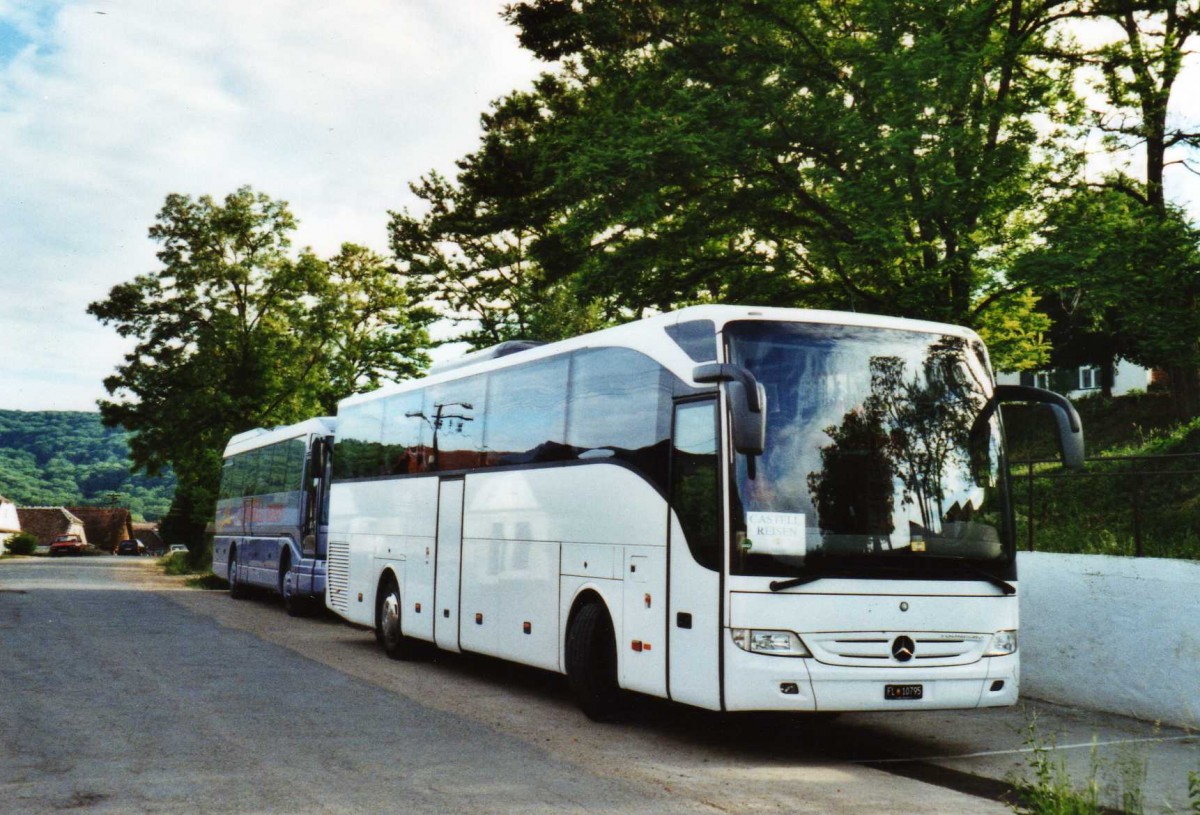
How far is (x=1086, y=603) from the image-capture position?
12.2 metres

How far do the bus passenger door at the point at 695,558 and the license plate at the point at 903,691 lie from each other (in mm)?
1204

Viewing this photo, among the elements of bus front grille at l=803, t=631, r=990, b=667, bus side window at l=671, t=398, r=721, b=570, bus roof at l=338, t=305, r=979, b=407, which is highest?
bus roof at l=338, t=305, r=979, b=407

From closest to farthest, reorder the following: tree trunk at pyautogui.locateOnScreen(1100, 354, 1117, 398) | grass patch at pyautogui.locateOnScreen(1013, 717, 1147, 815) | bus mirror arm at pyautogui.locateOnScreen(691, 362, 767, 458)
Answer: grass patch at pyautogui.locateOnScreen(1013, 717, 1147, 815), bus mirror arm at pyautogui.locateOnScreen(691, 362, 767, 458), tree trunk at pyautogui.locateOnScreen(1100, 354, 1117, 398)

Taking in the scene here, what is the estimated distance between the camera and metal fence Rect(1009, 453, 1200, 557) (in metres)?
12.8

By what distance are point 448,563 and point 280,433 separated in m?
12.8

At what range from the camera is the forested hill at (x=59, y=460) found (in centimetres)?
17038

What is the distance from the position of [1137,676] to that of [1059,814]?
18.9ft

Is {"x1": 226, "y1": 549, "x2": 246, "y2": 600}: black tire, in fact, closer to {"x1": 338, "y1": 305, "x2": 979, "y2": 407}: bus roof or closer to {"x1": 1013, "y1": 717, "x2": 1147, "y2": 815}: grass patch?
{"x1": 338, "y1": 305, "x2": 979, "y2": 407}: bus roof

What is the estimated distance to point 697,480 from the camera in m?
9.39

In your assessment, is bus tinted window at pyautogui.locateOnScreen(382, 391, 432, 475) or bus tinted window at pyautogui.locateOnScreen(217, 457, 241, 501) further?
bus tinted window at pyautogui.locateOnScreen(217, 457, 241, 501)

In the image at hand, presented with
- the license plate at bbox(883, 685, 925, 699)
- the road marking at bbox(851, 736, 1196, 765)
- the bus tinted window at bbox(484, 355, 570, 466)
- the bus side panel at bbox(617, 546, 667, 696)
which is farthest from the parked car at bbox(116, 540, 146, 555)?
the license plate at bbox(883, 685, 925, 699)

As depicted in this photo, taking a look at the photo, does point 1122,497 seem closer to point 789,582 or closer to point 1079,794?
point 789,582

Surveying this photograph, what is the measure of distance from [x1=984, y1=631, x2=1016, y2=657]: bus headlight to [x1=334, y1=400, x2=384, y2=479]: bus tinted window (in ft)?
31.6

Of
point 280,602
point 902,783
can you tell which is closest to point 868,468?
point 902,783
